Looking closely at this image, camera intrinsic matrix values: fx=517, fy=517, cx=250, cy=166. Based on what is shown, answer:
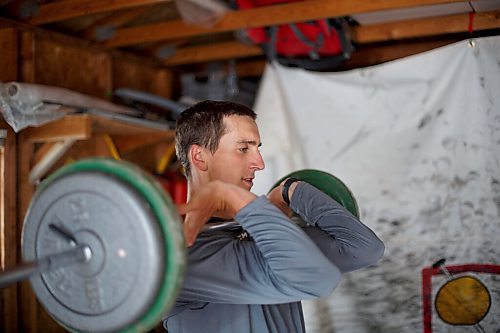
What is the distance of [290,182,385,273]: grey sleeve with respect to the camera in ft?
4.56

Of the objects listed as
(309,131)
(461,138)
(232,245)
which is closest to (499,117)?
(461,138)

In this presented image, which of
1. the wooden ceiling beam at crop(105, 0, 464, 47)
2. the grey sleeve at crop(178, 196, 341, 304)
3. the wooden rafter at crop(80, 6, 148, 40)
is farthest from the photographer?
the wooden rafter at crop(80, 6, 148, 40)

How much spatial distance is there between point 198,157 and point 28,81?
1.41 metres

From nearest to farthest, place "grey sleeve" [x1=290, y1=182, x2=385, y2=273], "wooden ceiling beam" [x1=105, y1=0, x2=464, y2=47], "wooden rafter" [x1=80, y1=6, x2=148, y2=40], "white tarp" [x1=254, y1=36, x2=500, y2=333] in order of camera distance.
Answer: "grey sleeve" [x1=290, y1=182, x2=385, y2=273], "white tarp" [x1=254, y1=36, x2=500, y2=333], "wooden ceiling beam" [x1=105, y1=0, x2=464, y2=47], "wooden rafter" [x1=80, y1=6, x2=148, y2=40]

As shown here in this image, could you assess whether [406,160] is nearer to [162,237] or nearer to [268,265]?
[268,265]

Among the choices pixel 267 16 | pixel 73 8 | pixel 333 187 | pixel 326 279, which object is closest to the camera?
pixel 326 279

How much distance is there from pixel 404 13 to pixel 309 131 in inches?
28.3

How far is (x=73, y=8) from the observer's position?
7.64 feet

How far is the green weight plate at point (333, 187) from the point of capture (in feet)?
5.56

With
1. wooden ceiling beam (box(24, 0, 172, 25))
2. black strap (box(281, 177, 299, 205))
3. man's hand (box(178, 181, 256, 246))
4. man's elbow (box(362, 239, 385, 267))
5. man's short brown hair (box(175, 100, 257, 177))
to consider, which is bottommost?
man's elbow (box(362, 239, 385, 267))

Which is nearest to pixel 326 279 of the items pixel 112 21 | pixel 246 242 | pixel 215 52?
pixel 246 242

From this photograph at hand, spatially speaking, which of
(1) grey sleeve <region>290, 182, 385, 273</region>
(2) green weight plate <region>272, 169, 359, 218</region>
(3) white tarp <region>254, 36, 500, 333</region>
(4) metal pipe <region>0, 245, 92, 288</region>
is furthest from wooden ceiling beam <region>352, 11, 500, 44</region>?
(4) metal pipe <region>0, 245, 92, 288</region>

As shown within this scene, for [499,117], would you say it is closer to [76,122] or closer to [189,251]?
[189,251]

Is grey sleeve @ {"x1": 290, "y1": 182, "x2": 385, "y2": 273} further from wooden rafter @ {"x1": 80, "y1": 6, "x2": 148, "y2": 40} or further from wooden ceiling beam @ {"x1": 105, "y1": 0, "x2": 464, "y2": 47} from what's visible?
wooden rafter @ {"x1": 80, "y1": 6, "x2": 148, "y2": 40}
